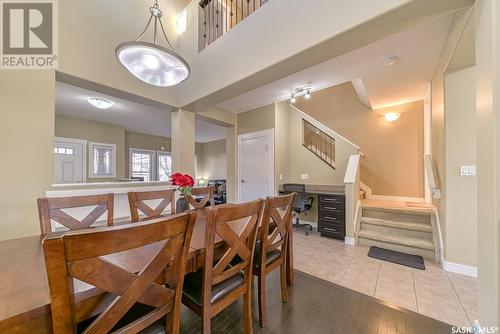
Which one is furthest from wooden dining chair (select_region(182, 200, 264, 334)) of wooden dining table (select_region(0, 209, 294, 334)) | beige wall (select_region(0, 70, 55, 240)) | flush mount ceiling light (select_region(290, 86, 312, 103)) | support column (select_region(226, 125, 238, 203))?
support column (select_region(226, 125, 238, 203))

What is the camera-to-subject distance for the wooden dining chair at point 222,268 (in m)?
1.10

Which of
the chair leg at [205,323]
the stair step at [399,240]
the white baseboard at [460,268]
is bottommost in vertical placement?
the white baseboard at [460,268]

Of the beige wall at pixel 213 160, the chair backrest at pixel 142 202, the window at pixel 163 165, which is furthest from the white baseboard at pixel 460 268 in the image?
the window at pixel 163 165

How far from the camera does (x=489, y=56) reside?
1212 millimetres

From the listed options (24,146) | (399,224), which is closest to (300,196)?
(399,224)

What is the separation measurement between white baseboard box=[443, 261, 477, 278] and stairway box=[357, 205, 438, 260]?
0.31 metres

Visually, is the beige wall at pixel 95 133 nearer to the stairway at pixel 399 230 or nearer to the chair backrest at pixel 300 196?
the chair backrest at pixel 300 196

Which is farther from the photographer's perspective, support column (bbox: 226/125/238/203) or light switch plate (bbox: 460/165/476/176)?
support column (bbox: 226/125/238/203)

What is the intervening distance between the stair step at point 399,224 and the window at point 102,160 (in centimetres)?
647

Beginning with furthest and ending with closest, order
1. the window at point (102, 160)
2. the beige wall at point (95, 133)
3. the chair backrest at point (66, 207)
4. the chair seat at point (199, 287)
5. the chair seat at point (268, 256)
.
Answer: the window at point (102, 160)
the beige wall at point (95, 133)
the chair seat at point (268, 256)
the chair backrest at point (66, 207)
the chair seat at point (199, 287)

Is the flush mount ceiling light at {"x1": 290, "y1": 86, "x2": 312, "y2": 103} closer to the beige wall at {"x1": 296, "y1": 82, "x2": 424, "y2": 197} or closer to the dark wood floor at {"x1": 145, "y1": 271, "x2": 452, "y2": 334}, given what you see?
the beige wall at {"x1": 296, "y1": 82, "x2": 424, "y2": 197}

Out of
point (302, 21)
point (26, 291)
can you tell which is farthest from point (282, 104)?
point (26, 291)

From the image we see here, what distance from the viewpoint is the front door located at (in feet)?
14.8

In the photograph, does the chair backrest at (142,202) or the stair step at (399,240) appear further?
the stair step at (399,240)
